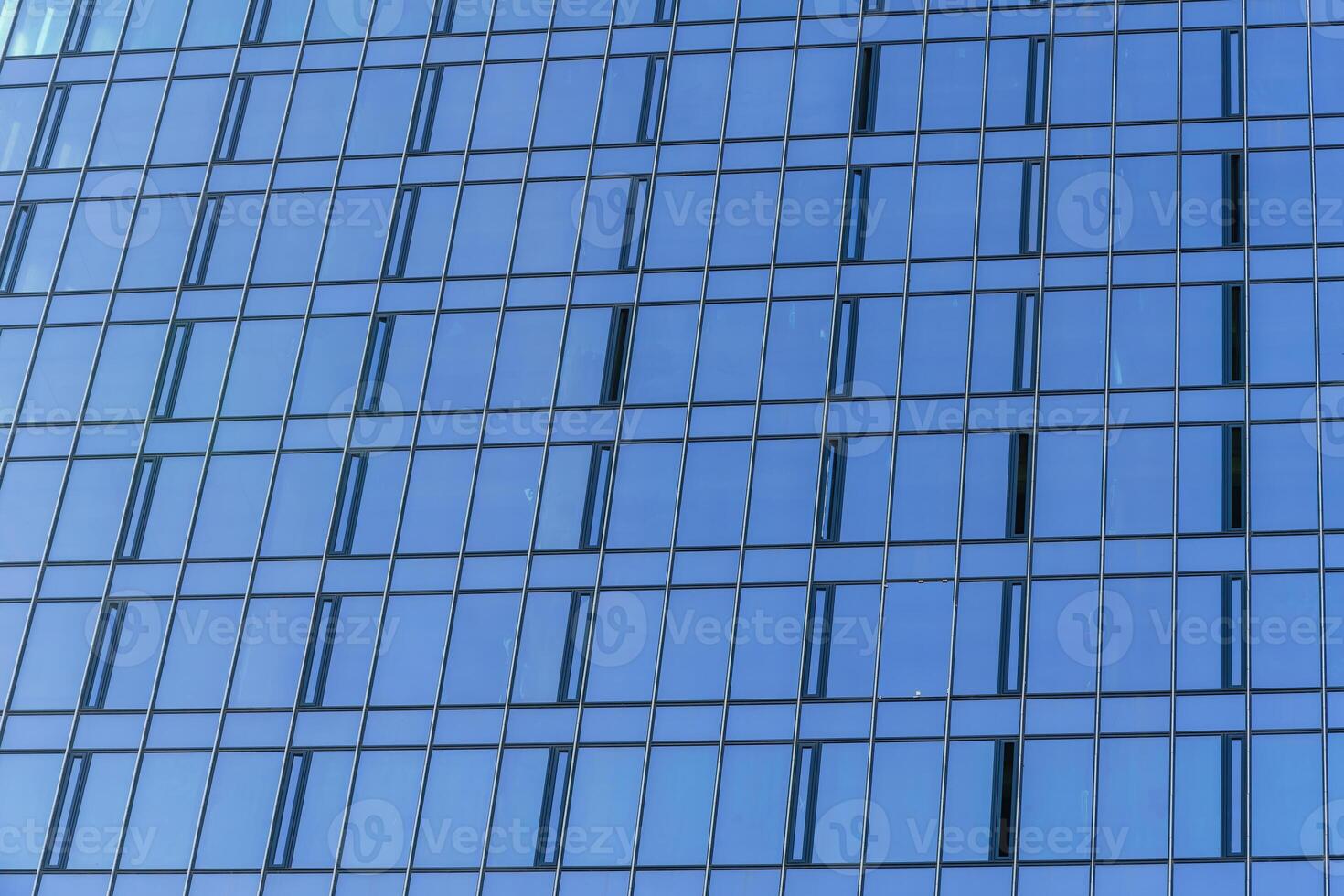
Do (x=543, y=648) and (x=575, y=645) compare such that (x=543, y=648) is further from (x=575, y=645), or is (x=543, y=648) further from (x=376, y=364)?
(x=376, y=364)

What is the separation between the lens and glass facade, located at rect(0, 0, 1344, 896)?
42.4 metres

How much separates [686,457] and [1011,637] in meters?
7.66

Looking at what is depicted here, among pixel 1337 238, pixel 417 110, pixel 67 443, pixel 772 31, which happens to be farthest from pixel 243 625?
pixel 1337 238

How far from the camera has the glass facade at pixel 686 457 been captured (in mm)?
42375

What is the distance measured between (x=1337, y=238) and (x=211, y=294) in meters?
23.9

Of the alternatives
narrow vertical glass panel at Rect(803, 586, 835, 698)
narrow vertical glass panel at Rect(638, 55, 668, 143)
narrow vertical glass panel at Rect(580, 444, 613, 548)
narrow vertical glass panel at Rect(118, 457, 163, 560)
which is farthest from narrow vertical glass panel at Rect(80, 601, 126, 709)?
narrow vertical glass panel at Rect(638, 55, 668, 143)

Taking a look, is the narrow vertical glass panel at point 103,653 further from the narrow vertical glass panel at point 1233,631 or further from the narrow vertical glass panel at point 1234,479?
the narrow vertical glass panel at point 1234,479

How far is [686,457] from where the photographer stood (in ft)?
152

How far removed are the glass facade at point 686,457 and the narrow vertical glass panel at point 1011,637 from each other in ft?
0.29

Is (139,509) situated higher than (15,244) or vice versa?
(15,244)

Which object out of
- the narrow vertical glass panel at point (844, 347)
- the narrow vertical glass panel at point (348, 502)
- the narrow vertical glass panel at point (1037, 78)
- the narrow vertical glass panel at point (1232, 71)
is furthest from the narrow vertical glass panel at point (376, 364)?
the narrow vertical glass panel at point (1232, 71)

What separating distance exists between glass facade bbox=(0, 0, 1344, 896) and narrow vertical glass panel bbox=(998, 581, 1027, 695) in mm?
89

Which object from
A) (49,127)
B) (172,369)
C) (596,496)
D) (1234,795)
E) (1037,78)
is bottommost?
(1234,795)

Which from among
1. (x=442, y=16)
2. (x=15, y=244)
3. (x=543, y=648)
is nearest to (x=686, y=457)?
(x=543, y=648)
